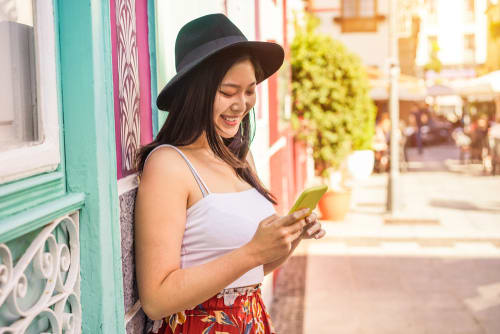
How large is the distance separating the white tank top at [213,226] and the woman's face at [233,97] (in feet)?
0.74

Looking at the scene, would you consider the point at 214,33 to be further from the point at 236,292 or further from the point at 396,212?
the point at 396,212

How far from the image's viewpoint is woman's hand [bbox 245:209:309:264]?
69.4 inches

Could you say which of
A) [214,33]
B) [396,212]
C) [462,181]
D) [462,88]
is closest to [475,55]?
[462,88]

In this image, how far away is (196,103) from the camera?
2.05 m

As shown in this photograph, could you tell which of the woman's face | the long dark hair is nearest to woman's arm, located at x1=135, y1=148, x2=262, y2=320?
the long dark hair

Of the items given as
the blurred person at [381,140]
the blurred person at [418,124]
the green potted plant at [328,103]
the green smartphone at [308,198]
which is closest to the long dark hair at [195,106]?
the green smartphone at [308,198]

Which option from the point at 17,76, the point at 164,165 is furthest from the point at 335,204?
the point at 17,76

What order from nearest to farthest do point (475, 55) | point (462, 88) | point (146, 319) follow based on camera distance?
point (146, 319) < point (462, 88) < point (475, 55)

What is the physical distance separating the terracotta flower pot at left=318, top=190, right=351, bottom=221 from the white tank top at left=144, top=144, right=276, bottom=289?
350 inches

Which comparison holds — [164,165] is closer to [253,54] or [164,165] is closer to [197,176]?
[197,176]

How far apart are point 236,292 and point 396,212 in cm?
973

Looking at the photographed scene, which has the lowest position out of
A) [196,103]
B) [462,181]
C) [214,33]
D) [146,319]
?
[462,181]

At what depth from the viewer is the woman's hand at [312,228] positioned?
7.19 ft

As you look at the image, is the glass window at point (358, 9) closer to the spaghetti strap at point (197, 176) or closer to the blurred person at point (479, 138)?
the blurred person at point (479, 138)
